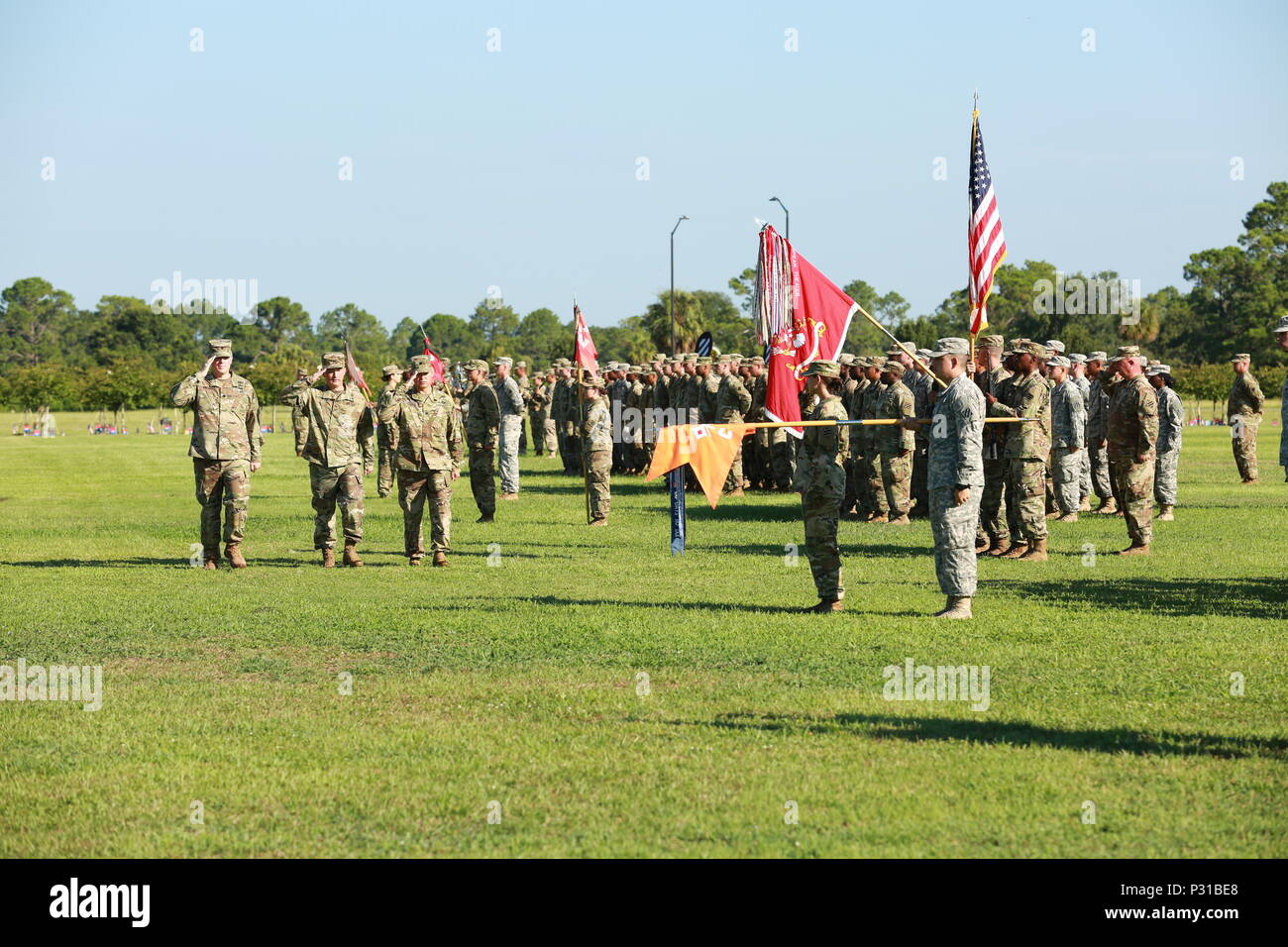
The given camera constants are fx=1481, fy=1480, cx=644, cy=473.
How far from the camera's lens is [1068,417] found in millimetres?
20656

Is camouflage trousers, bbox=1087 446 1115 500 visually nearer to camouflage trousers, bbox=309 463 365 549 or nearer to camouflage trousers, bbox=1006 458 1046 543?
camouflage trousers, bbox=1006 458 1046 543

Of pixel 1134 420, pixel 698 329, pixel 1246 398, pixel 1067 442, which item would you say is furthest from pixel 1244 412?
pixel 698 329

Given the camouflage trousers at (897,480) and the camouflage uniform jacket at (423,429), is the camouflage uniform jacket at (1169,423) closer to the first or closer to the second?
the camouflage trousers at (897,480)

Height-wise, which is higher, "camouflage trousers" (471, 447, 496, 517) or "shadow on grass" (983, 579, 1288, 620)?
"camouflage trousers" (471, 447, 496, 517)

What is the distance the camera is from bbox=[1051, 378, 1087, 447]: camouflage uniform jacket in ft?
67.3

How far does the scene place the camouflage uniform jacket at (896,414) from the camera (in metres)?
20.0

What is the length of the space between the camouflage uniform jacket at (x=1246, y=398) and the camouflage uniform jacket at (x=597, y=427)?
452 inches

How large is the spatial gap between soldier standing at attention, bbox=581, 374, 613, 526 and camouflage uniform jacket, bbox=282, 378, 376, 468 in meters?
4.52

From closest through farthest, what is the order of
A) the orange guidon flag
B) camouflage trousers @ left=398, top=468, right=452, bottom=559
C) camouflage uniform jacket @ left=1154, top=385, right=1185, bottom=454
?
the orange guidon flag < camouflage trousers @ left=398, top=468, right=452, bottom=559 < camouflage uniform jacket @ left=1154, top=385, right=1185, bottom=454

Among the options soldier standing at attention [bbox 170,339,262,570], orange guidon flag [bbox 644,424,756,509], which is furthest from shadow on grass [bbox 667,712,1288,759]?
soldier standing at attention [bbox 170,339,262,570]

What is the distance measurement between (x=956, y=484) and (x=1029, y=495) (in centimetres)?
498

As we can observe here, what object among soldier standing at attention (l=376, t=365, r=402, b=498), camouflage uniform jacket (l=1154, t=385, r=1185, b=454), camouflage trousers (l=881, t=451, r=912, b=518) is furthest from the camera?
camouflage uniform jacket (l=1154, t=385, r=1185, b=454)

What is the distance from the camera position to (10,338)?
446ft
